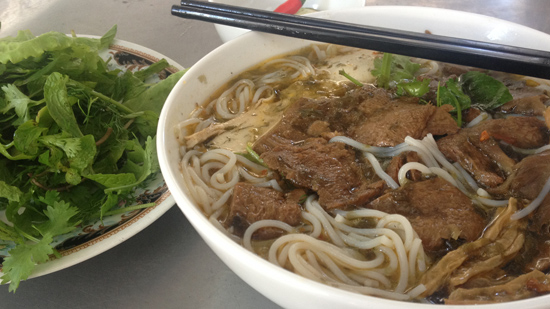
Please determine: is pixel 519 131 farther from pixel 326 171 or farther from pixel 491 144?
pixel 326 171

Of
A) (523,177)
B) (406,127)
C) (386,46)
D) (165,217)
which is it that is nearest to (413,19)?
(386,46)

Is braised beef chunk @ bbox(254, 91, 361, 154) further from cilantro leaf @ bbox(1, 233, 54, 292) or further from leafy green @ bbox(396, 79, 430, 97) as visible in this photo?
cilantro leaf @ bbox(1, 233, 54, 292)

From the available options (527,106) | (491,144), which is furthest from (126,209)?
(527,106)

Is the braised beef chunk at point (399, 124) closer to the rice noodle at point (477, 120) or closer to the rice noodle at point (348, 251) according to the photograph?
the rice noodle at point (477, 120)

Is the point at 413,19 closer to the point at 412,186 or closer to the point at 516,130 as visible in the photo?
the point at 516,130

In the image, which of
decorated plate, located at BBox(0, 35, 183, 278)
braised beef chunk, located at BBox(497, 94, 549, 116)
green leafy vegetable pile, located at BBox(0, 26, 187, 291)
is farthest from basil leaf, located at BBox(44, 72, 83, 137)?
braised beef chunk, located at BBox(497, 94, 549, 116)

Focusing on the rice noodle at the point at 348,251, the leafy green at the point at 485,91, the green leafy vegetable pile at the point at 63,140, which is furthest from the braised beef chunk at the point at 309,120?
the green leafy vegetable pile at the point at 63,140
